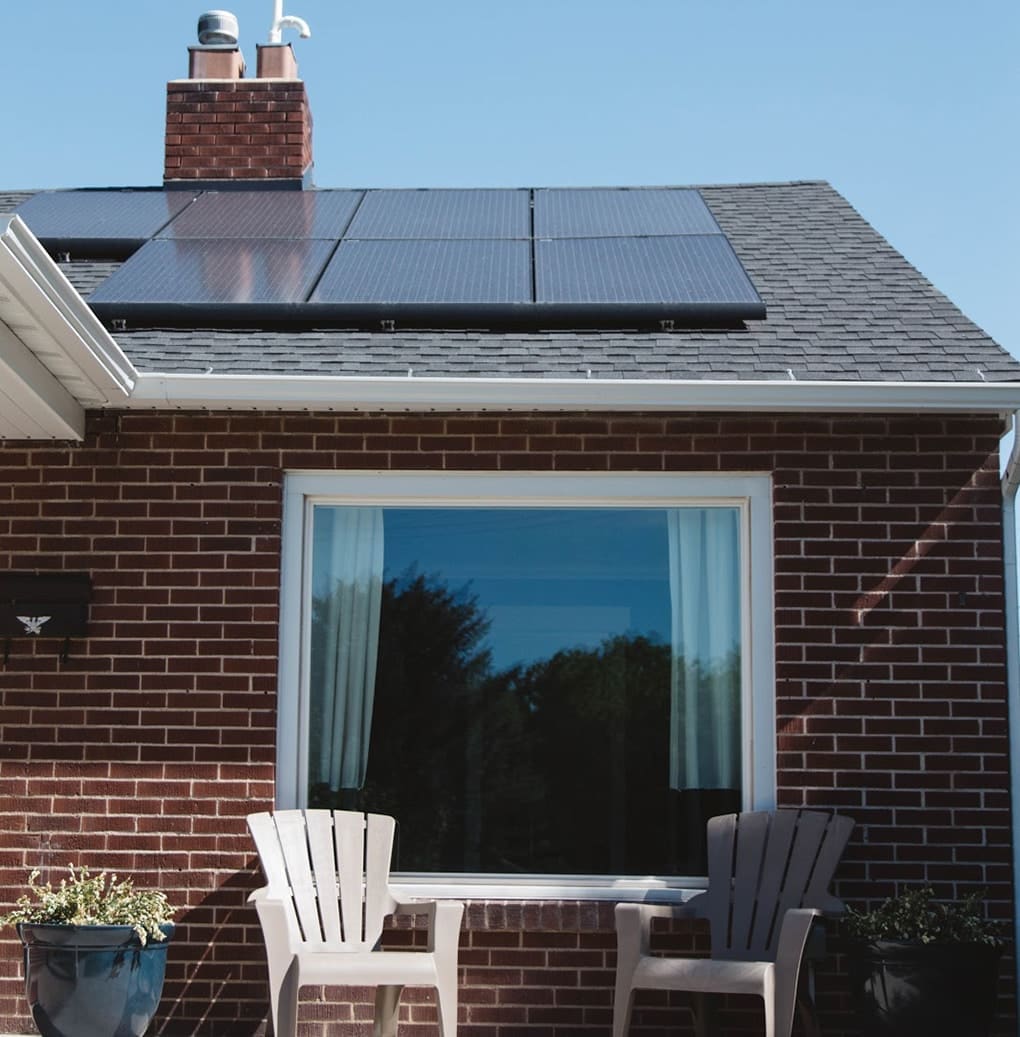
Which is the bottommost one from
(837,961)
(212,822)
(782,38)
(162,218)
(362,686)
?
(837,961)

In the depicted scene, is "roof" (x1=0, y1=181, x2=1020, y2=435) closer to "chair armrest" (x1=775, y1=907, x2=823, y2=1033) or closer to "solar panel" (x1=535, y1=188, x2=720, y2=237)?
"solar panel" (x1=535, y1=188, x2=720, y2=237)

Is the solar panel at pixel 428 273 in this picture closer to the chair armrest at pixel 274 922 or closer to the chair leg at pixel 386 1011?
the chair armrest at pixel 274 922

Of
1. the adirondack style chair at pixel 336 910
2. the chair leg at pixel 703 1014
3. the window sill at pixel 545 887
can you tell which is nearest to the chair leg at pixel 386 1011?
the adirondack style chair at pixel 336 910

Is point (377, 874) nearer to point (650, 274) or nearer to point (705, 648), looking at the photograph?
point (705, 648)

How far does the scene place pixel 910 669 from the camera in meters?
6.27

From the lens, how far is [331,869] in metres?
6.00

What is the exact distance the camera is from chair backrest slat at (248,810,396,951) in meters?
5.88

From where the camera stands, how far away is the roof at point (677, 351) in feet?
20.6

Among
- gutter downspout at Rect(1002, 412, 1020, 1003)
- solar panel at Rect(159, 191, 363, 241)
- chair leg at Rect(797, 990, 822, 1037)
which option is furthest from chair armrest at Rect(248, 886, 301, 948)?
solar panel at Rect(159, 191, 363, 241)

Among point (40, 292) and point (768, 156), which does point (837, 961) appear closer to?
point (40, 292)

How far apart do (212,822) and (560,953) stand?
4.90ft

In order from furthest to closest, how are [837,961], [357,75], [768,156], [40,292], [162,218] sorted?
1. [768,156]
2. [357,75]
3. [162,218]
4. [837,961]
5. [40,292]

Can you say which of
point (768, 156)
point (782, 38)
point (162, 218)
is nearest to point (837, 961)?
point (162, 218)

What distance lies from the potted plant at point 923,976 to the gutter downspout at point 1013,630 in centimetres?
57
